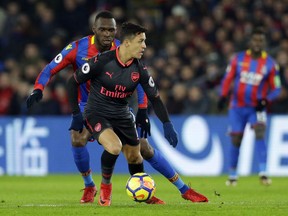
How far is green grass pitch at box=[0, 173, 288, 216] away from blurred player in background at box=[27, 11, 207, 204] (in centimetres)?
26

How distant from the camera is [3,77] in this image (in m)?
19.7

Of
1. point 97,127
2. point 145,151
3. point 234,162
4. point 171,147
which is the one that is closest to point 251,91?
point 234,162

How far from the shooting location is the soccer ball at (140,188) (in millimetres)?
10109

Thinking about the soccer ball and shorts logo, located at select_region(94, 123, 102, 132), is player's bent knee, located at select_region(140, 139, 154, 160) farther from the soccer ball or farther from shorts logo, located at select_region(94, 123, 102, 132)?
shorts logo, located at select_region(94, 123, 102, 132)

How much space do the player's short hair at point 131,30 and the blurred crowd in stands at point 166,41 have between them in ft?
28.6

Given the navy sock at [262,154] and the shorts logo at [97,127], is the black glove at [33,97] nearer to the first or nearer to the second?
the shorts logo at [97,127]

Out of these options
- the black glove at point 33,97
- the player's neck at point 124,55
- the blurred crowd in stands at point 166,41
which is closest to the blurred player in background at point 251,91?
the blurred crowd in stands at point 166,41

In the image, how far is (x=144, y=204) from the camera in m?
10.7

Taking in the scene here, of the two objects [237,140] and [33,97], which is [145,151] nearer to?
[33,97]

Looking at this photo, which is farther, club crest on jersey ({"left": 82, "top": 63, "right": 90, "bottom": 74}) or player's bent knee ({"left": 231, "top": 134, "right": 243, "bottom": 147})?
player's bent knee ({"left": 231, "top": 134, "right": 243, "bottom": 147})

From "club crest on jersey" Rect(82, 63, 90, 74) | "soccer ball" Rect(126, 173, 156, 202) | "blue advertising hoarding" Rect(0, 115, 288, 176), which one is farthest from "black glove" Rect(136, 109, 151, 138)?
"blue advertising hoarding" Rect(0, 115, 288, 176)

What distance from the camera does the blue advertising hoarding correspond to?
18.3 m

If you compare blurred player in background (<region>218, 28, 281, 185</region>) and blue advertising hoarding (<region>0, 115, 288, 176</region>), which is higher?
blurred player in background (<region>218, 28, 281, 185</region>)

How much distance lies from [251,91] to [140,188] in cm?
577
